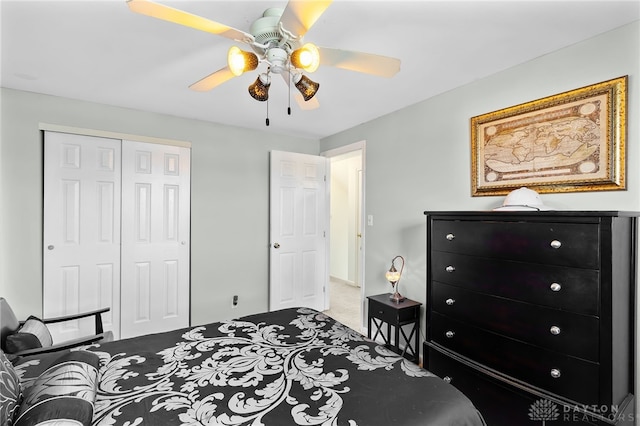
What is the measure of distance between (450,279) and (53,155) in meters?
3.56

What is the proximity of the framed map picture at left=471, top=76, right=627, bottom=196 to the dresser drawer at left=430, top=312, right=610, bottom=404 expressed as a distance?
1.02 m

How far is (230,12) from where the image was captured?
5.43ft

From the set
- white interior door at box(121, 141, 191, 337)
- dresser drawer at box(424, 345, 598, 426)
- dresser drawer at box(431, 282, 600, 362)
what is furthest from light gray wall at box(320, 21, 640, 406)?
white interior door at box(121, 141, 191, 337)

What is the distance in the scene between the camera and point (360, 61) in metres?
1.69

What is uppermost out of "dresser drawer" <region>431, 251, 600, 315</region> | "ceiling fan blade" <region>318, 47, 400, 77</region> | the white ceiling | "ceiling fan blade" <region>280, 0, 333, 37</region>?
the white ceiling

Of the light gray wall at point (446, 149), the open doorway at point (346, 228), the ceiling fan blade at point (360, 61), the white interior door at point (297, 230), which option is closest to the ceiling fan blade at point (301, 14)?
the ceiling fan blade at point (360, 61)

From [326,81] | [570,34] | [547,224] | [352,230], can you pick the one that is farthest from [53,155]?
[352,230]

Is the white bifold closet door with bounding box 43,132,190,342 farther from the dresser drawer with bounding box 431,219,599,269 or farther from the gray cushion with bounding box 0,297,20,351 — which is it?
the dresser drawer with bounding box 431,219,599,269

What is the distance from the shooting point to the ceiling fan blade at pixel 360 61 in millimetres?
1620

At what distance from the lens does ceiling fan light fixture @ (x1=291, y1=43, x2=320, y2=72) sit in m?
1.48

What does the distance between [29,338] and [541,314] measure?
300 cm

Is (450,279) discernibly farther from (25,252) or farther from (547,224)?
(25,252)

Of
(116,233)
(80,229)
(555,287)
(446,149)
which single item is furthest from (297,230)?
(555,287)

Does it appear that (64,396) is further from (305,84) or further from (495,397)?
(495,397)
